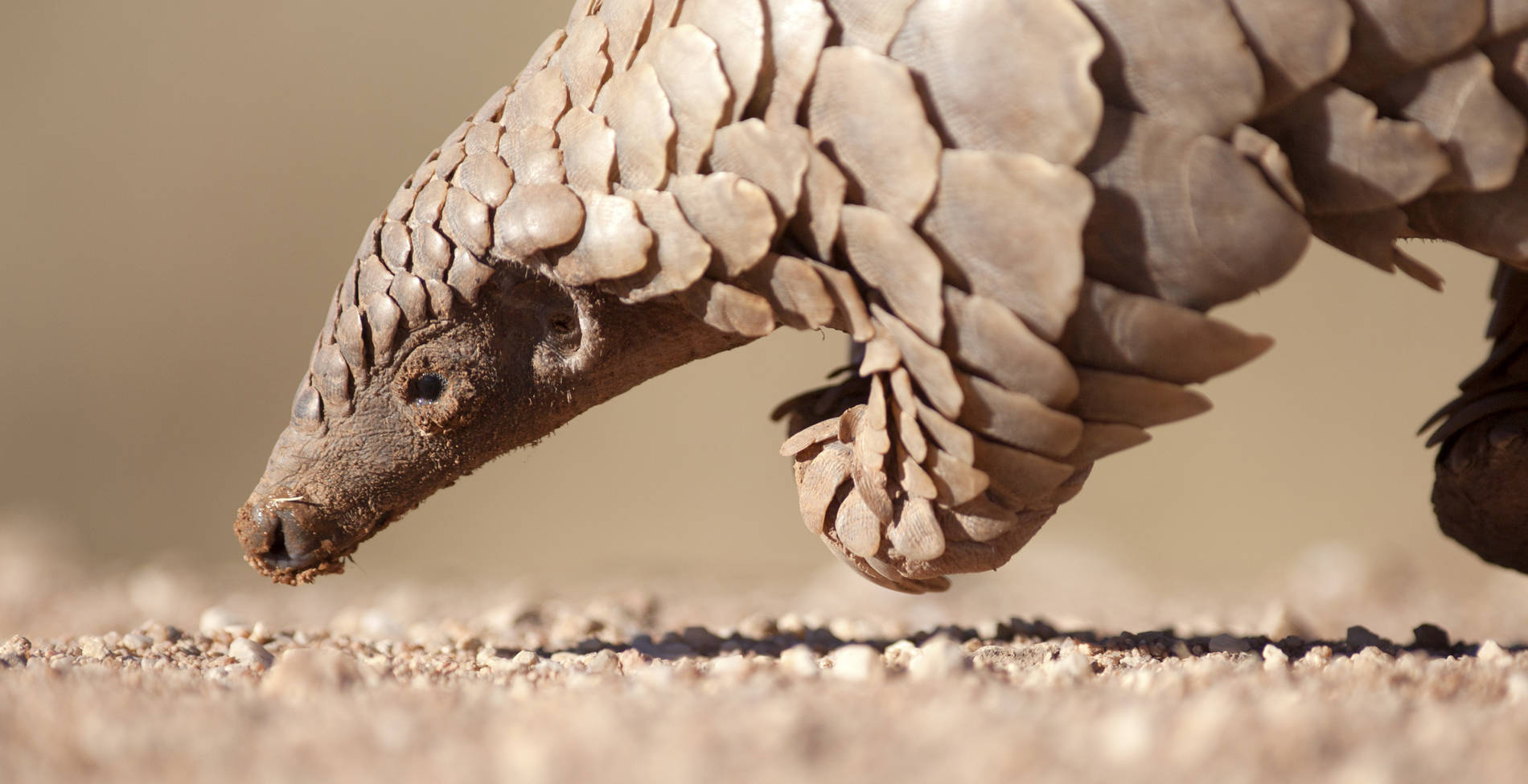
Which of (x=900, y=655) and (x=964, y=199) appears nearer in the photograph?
(x=964, y=199)

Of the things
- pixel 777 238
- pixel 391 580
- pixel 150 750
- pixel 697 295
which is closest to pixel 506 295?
pixel 697 295

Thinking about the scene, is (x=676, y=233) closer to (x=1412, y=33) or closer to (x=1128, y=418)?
(x=1128, y=418)

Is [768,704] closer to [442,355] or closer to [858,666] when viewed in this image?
[858,666]

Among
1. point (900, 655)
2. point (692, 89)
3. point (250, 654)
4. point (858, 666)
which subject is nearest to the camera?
point (858, 666)

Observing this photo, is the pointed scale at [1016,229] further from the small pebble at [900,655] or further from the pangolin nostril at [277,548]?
the pangolin nostril at [277,548]

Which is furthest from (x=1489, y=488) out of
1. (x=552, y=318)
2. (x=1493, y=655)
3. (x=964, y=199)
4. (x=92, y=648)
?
(x=92, y=648)

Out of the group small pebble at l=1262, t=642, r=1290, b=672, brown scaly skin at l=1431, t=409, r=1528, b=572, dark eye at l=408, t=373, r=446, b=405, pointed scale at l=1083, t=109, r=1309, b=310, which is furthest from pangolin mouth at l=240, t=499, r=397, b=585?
brown scaly skin at l=1431, t=409, r=1528, b=572

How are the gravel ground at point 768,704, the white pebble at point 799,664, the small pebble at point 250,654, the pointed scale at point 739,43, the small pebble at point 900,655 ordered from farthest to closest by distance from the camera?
the small pebble at point 250,654 < the small pebble at point 900,655 < the pointed scale at point 739,43 < the white pebble at point 799,664 < the gravel ground at point 768,704

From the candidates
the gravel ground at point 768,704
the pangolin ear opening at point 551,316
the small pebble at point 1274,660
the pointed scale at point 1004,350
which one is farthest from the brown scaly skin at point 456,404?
the small pebble at point 1274,660

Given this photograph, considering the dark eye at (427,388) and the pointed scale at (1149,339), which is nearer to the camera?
the pointed scale at (1149,339)
